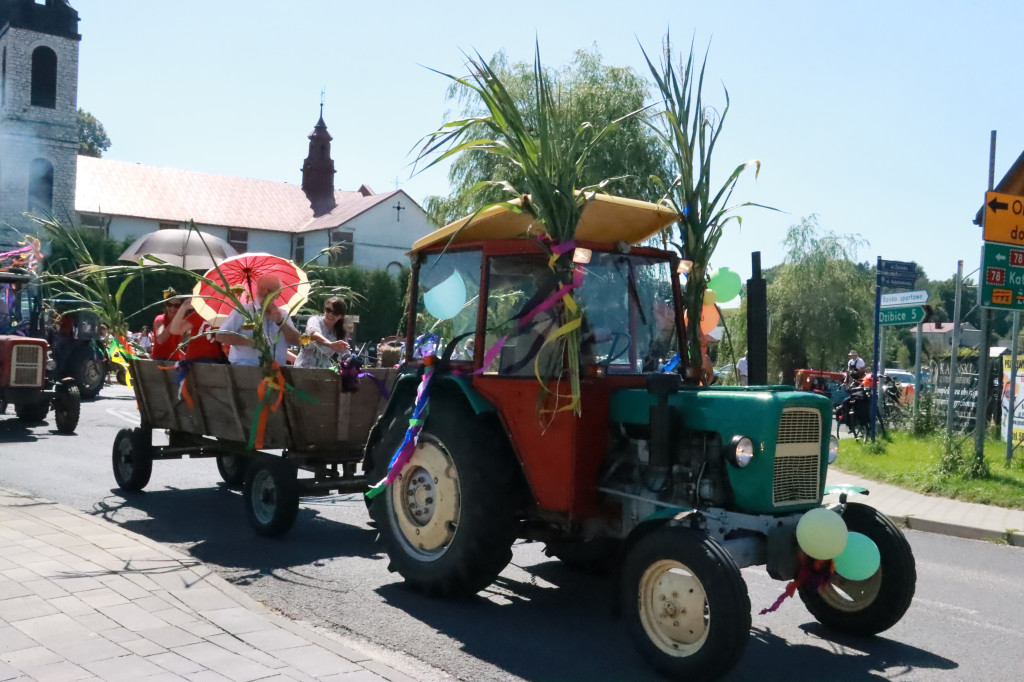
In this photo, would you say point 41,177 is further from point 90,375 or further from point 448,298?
point 448,298

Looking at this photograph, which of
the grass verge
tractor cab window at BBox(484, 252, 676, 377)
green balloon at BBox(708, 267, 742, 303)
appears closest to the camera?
tractor cab window at BBox(484, 252, 676, 377)

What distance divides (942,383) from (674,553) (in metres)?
17.6

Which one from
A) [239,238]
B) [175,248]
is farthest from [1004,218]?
[239,238]

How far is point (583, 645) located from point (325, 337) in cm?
437

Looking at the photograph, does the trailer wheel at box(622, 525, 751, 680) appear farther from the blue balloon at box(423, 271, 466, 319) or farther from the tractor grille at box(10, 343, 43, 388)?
the tractor grille at box(10, 343, 43, 388)

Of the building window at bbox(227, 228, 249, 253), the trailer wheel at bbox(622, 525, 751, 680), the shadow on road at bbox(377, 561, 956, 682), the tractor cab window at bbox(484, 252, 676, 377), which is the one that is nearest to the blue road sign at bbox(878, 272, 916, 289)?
the tractor cab window at bbox(484, 252, 676, 377)

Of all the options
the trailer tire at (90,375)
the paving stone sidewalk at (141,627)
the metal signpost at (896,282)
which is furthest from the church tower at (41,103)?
the paving stone sidewalk at (141,627)

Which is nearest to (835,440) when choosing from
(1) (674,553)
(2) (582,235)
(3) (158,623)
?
(1) (674,553)

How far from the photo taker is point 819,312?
34.7m

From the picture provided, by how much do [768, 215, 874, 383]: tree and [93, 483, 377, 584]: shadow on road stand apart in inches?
1109

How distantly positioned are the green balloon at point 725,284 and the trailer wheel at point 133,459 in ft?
18.2

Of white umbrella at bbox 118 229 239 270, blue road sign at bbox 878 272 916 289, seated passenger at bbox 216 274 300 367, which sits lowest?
seated passenger at bbox 216 274 300 367

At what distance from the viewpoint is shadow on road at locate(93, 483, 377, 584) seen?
21.8ft

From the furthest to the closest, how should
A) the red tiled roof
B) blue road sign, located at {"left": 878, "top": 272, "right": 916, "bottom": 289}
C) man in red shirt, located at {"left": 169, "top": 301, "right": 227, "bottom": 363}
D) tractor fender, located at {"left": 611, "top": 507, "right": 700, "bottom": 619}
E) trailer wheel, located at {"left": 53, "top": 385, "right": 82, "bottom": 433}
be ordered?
the red tiled roof, trailer wheel, located at {"left": 53, "top": 385, "right": 82, "bottom": 433}, blue road sign, located at {"left": 878, "top": 272, "right": 916, "bottom": 289}, man in red shirt, located at {"left": 169, "top": 301, "right": 227, "bottom": 363}, tractor fender, located at {"left": 611, "top": 507, "right": 700, "bottom": 619}
